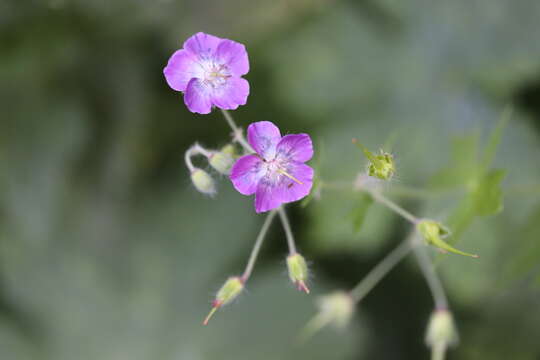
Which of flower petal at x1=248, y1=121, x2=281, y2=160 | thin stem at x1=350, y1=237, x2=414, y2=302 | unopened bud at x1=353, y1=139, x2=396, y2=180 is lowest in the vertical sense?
unopened bud at x1=353, y1=139, x2=396, y2=180

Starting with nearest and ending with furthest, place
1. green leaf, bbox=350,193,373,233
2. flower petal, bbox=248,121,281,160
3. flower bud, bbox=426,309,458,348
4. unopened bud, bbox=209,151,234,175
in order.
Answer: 1. flower petal, bbox=248,121,281,160
2. unopened bud, bbox=209,151,234,175
3. green leaf, bbox=350,193,373,233
4. flower bud, bbox=426,309,458,348

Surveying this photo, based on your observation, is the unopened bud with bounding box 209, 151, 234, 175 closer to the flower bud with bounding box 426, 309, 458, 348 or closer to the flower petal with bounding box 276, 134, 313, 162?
the flower petal with bounding box 276, 134, 313, 162

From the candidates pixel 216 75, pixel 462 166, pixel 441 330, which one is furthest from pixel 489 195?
pixel 216 75

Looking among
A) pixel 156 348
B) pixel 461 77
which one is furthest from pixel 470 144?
pixel 156 348

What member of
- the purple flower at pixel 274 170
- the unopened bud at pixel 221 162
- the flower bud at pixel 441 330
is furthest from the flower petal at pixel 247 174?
the flower bud at pixel 441 330

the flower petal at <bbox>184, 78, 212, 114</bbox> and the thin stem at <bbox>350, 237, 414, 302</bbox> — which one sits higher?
the thin stem at <bbox>350, 237, 414, 302</bbox>

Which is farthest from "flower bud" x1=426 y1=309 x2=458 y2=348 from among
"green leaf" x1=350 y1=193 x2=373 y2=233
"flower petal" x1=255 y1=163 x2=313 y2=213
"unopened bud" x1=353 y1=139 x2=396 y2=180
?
"flower petal" x1=255 y1=163 x2=313 y2=213

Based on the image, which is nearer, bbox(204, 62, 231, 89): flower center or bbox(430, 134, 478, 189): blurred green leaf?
bbox(204, 62, 231, 89): flower center
